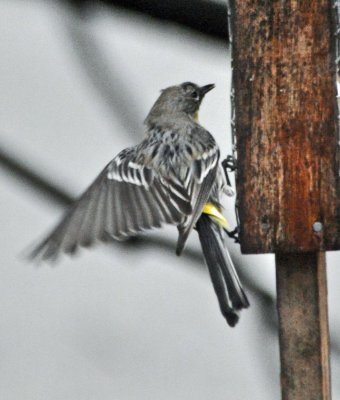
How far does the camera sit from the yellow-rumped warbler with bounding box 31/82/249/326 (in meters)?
4.42

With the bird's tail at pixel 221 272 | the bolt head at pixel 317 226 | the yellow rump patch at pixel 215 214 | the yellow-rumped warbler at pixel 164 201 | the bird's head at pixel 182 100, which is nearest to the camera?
the bolt head at pixel 317 226

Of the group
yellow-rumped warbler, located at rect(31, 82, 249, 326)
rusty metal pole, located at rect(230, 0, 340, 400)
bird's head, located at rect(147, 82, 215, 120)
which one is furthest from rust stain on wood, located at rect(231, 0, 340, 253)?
bird's head, located at rect(147, 82, 215, 120)

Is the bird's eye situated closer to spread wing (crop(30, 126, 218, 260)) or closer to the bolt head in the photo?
spread wing (crop(30, 126, 218, 260))

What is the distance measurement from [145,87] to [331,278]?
1573 mm

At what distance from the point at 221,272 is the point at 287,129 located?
0.61 metres

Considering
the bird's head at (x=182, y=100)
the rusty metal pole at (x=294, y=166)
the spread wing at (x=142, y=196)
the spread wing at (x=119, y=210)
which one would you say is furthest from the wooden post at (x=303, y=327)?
the bird's head at (x=182, y=100)

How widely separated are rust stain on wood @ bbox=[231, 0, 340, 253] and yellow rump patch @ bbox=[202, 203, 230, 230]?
61cm

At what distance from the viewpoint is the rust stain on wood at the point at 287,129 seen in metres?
3.98

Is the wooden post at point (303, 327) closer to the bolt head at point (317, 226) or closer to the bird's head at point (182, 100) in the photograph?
the bolt head at point (317, 226)

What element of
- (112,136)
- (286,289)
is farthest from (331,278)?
(286,289)

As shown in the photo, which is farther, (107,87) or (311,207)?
(107,87)

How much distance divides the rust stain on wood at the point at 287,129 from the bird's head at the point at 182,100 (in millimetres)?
1461

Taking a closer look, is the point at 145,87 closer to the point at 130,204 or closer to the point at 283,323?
→ the point at 130,204

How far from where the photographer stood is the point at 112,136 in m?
7.50
